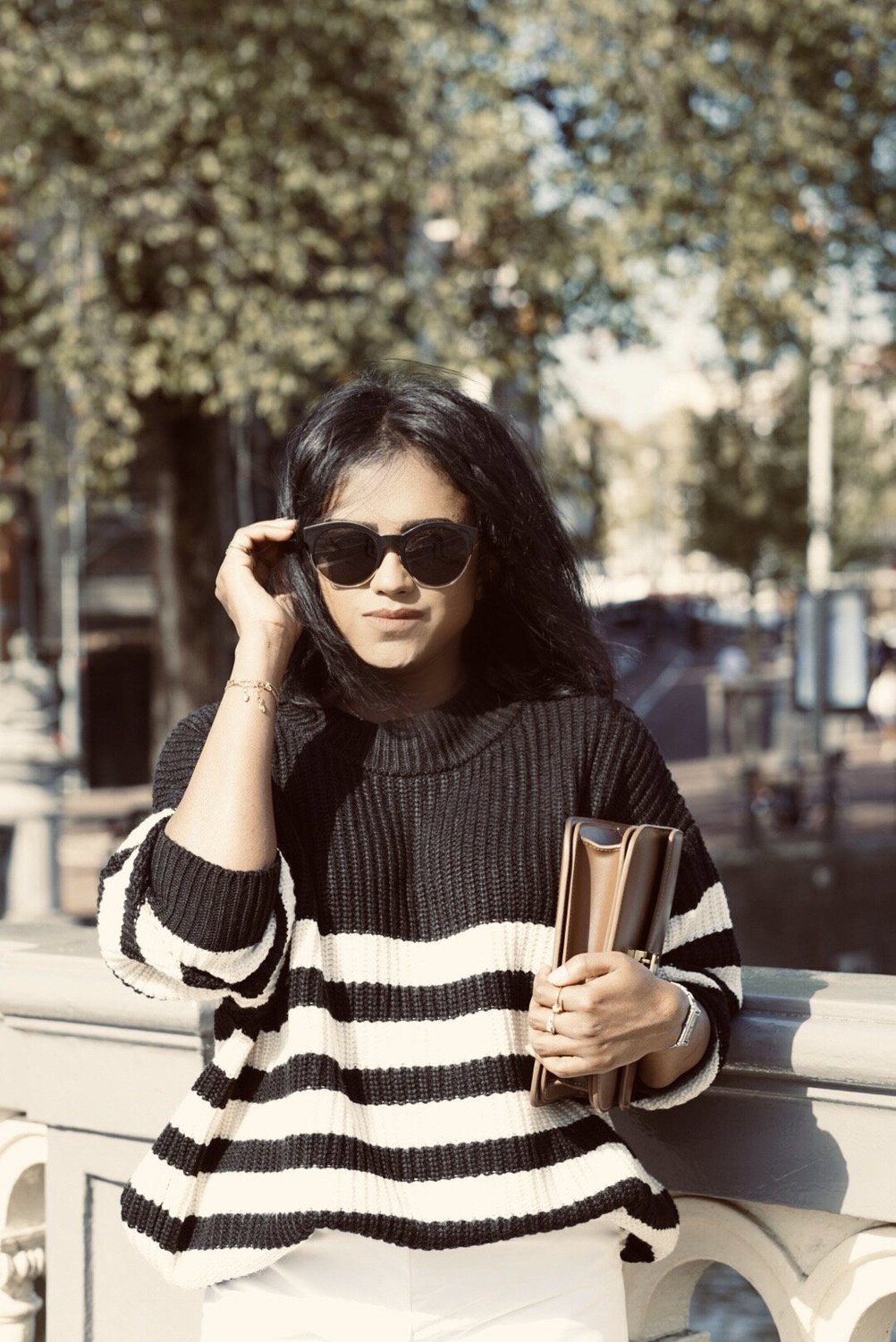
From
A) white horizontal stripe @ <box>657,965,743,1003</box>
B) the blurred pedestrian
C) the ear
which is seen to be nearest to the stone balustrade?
white horizontal stripe @ <box>657,965,743,1003</box>

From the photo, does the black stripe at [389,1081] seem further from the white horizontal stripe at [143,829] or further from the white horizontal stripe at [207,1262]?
the white horizontal stripe at [143,829]

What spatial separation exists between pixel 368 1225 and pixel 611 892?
41 cm

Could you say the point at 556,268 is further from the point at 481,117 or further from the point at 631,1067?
the point at 631,1067

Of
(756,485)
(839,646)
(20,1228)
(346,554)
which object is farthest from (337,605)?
(756,485)

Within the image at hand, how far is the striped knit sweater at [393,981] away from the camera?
5.80 feet

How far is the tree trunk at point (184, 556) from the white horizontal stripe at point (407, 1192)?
408 inches

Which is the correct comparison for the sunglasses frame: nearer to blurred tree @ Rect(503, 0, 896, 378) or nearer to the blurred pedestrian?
blurred tree @ Rect(503, 0, 896, 378)

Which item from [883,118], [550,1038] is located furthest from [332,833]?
[883,118]

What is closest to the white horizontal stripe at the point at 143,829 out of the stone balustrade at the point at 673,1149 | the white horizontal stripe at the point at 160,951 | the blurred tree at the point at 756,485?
the white horizontal stripe at the point at 160,951

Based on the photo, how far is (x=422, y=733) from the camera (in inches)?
76.8

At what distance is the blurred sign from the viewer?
14.9 metres

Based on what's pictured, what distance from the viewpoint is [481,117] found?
9.73m

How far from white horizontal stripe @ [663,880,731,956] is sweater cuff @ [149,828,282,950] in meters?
0.44

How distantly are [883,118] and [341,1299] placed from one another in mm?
9765
